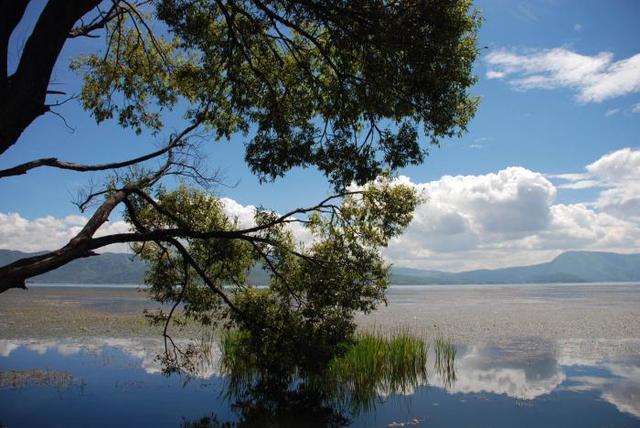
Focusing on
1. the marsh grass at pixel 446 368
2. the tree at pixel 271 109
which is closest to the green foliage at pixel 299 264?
the tree at pixel 271 109

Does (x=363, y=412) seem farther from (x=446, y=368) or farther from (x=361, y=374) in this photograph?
(x=446, y=368)

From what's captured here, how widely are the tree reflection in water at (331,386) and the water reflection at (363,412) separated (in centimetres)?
6

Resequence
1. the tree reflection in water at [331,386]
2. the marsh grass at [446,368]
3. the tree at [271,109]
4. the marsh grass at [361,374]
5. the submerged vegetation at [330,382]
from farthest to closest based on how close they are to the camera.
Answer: the marsh grass at [446,368], the marsh grass at [361,374], the submerged vegetation at [330,382], the tree reflection in water at [331,386], the tree at [271,109]

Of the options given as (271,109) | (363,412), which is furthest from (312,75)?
(363,412)

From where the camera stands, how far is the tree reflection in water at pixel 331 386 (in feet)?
43.5

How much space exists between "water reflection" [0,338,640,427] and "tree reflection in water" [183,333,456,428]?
0.06 m

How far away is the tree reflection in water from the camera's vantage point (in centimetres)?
1327

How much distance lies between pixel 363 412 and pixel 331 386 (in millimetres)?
1888

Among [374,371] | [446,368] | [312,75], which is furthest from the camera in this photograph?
[446,368]

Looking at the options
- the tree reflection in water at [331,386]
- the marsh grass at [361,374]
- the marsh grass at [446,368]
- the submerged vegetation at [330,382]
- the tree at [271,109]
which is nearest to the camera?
the tree at [271,109]

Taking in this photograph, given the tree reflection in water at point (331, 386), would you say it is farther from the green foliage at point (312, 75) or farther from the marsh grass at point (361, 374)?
the green foliage at point (312, 75)

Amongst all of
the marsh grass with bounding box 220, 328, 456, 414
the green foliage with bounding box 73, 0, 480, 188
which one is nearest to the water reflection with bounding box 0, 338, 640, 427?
the marsh grass with bounding box 220, 328, 456, 414

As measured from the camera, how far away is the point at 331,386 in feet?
50.4

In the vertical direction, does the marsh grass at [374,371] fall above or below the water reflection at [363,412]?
above
